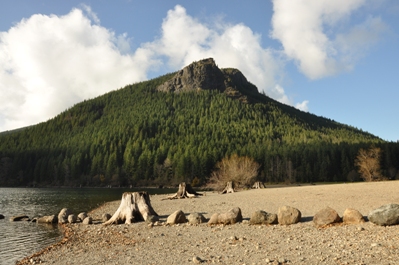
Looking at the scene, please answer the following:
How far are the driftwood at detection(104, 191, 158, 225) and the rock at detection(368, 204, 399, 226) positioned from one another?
624 inches

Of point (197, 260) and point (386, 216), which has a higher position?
point (386, 216)

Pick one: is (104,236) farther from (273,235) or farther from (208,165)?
(208,165)

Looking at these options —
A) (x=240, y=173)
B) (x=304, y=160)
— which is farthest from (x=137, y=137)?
(x=240, y=173)

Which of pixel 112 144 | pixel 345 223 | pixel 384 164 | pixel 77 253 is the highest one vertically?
pixel 112 144

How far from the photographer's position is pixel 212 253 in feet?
44.2

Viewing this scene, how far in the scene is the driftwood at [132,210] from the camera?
25188mm

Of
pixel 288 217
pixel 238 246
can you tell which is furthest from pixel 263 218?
pixel 238 246

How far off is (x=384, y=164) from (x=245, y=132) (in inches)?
3049

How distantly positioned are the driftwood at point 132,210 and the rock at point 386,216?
15.9 metres

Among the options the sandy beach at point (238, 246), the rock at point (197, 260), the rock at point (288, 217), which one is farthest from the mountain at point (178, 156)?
the rock at point (197, 260)

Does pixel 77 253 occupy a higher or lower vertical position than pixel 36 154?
lower

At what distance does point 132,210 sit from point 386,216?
1815cm

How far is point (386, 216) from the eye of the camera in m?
15.4

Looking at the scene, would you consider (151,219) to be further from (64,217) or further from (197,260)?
(197,260)
